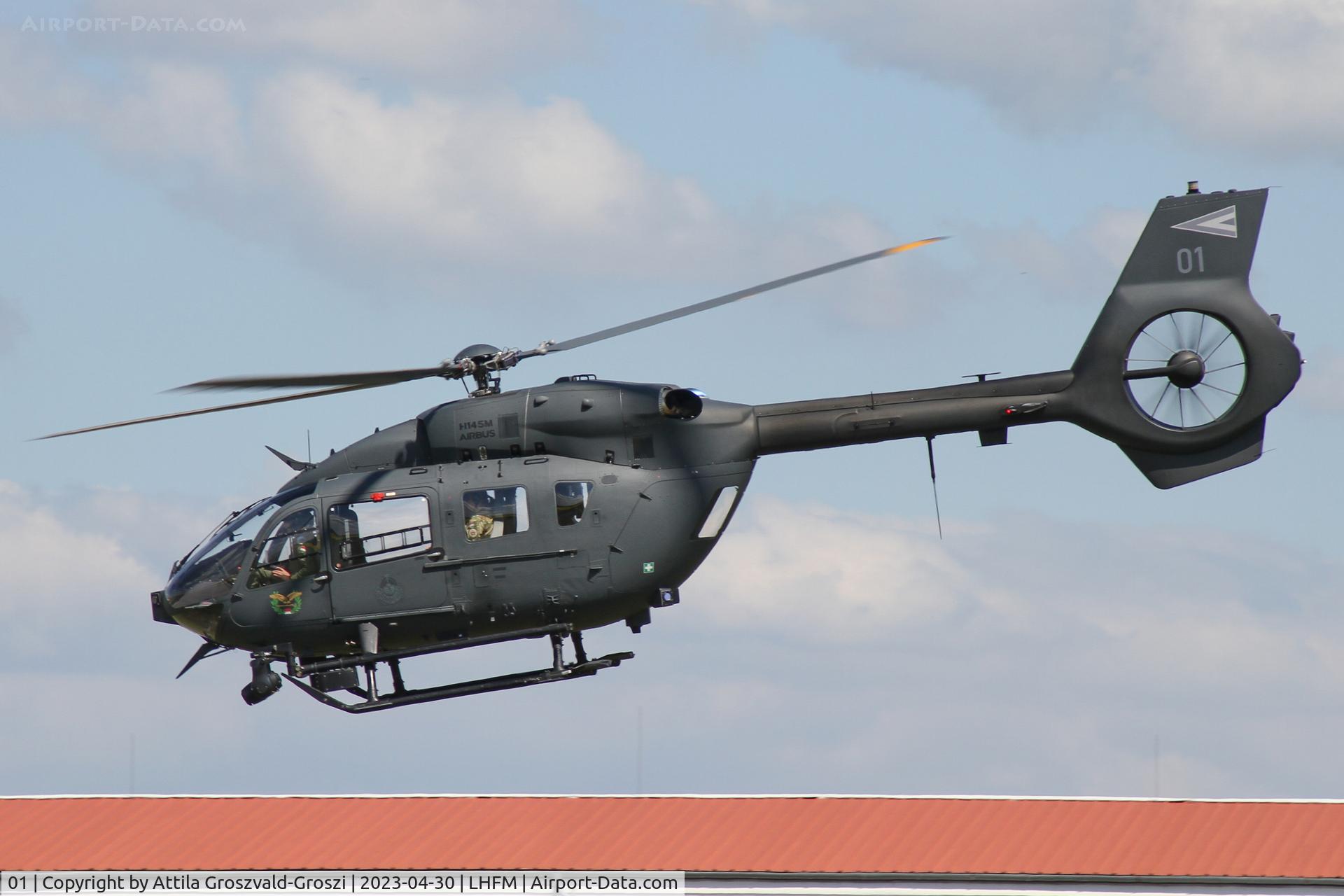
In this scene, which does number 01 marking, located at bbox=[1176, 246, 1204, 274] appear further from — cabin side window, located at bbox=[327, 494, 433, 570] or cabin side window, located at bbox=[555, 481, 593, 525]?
cabin side window, located at bbox=[327, 494, 433, 570]

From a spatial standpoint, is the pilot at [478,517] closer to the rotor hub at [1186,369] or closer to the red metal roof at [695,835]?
the rotor hub at [1186,369]

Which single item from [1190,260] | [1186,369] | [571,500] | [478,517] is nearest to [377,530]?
[478,517]

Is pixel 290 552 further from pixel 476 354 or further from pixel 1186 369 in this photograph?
pixel 1186 369

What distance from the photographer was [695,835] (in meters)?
50.2

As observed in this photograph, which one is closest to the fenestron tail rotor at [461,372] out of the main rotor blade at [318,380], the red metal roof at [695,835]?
the main rotor blade at [318,380]

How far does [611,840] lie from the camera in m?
50.3

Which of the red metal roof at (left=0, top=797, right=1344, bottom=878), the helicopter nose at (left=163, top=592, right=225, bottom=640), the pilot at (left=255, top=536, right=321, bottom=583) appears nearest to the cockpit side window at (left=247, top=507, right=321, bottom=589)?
the pilot at (left=255, top=536, right=321, bottom=583)

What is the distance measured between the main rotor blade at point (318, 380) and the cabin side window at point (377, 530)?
161 centimetres

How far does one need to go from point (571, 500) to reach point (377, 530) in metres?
2.67

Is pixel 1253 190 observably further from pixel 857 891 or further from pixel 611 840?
pixel 611 840

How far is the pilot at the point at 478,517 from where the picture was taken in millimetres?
26219

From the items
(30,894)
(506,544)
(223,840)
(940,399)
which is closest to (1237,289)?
(940,399)

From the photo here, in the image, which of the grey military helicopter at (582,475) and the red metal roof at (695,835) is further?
the red metal roof at (695,835)

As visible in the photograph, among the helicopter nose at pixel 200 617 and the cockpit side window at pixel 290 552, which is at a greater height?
the cockpit side window at pixel 290 552
